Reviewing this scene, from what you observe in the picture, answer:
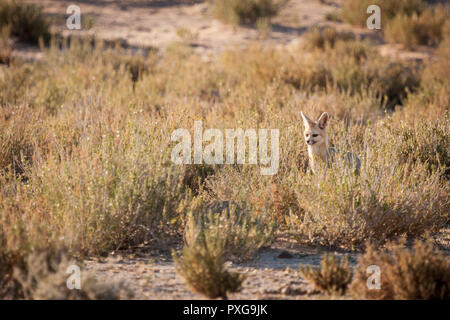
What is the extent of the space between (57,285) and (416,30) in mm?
12195

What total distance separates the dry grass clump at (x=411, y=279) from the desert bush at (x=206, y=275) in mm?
797

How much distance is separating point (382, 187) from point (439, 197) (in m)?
0.78

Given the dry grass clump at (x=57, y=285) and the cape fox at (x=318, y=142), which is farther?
the cape fox at (x=318, y=142)

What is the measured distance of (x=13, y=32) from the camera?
40.1 feet

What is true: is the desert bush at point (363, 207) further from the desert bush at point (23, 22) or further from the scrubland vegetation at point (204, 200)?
the desert bush at point (23, 22)

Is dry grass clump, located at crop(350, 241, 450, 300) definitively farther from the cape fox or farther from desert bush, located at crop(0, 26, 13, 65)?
desert bush, located at crop(0, 26, 13, 65)

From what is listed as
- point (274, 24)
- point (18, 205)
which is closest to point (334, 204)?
point (18, 205)

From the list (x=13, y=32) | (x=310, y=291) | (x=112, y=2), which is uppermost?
(x=112, y=2)

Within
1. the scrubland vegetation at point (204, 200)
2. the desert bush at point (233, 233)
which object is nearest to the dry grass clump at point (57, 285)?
the scrubland vegetation at point (204, 200)

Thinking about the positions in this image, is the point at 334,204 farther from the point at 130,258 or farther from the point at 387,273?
the point at 130,258

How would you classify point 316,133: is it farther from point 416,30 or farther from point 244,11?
point 244,11

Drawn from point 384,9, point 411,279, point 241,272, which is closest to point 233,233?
point 241,272

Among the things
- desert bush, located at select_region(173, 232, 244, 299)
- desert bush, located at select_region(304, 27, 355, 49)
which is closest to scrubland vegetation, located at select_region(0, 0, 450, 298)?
desert bush, located at select_region(173, 232, 244, 299)

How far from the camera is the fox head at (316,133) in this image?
5012mm
